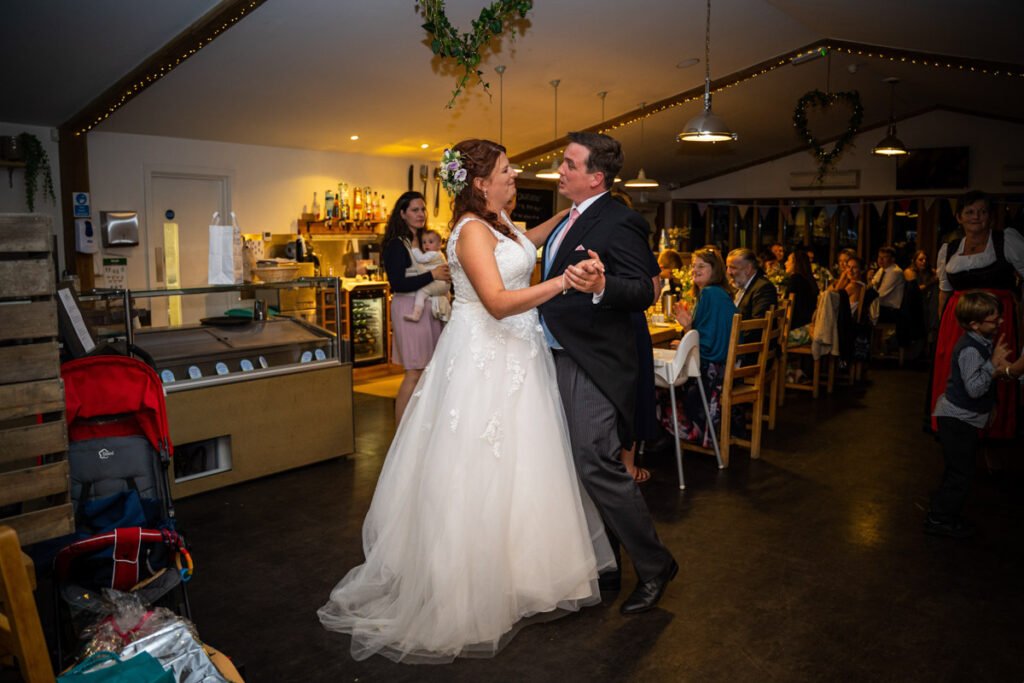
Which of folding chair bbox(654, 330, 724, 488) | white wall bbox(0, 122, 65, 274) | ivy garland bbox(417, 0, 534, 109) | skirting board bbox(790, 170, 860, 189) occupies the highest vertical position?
ivy garland bbox(417, 0, 534, 109)

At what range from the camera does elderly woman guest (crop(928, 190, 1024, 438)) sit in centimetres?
414

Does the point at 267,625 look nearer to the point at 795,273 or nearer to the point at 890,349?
the point at 795,273

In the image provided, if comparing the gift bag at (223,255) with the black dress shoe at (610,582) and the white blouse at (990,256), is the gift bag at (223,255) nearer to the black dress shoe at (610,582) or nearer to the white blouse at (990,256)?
the black dress shoe at (610,582)

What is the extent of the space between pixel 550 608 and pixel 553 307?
3.62 ft

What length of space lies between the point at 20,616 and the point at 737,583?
2655mm

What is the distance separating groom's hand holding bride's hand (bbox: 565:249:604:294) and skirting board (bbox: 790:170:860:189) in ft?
35.9

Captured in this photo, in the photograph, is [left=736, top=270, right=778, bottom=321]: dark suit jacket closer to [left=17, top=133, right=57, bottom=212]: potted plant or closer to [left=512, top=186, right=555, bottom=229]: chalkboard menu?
[left=17, top=133, right=57, bottom=212]: potted plant

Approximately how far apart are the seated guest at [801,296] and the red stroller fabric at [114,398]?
556cm

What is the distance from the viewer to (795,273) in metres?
6.73

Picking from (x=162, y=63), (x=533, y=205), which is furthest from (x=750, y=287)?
(x=533, y=205)

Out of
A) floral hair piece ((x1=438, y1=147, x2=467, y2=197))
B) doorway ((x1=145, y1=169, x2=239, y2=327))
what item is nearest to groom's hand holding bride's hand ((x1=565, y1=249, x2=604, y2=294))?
floral hair piece ((x1=438, y1=147, x2=467, y2=197))

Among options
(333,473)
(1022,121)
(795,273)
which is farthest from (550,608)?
(1022,121)

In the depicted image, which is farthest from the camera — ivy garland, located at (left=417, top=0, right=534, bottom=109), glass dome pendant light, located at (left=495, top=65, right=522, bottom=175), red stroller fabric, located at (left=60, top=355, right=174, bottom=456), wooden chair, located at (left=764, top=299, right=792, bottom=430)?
glass dome pendant light, located at (left=495, top=65, right=522, bottom=175)

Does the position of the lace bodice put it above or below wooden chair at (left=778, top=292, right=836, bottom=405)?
above
